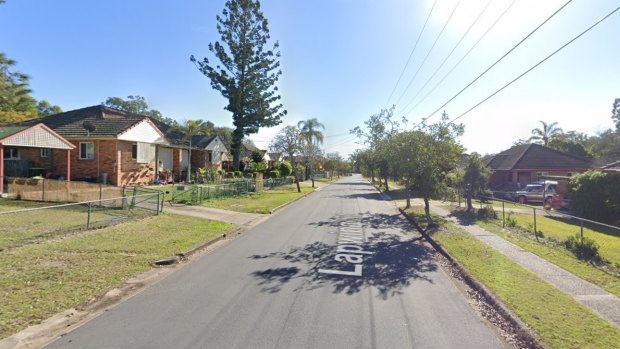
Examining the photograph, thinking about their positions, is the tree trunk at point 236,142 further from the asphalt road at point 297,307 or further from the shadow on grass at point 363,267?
the asphalt road at point 297,307

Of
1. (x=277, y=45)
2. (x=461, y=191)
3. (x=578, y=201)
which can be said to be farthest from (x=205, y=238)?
(x=277, y=45)

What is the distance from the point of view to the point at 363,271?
7820mm

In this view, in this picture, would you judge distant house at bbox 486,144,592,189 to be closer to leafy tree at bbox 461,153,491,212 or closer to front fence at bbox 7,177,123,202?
leafy tree at bbox 461,153,491,212

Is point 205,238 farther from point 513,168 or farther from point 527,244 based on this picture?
point 513,168

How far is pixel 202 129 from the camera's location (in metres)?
33.3

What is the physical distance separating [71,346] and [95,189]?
11907mm

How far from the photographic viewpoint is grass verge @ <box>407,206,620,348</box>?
4652 mm

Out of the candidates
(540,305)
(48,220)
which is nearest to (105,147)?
(48,220)

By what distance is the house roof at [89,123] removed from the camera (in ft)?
78.4

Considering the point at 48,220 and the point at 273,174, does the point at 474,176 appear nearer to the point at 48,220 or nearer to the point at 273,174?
the point at 48,220

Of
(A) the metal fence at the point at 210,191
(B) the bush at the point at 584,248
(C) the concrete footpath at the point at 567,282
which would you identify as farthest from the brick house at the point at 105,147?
(B) the bush at the point at 584,248

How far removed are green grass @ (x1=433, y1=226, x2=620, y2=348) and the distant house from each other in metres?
28.2

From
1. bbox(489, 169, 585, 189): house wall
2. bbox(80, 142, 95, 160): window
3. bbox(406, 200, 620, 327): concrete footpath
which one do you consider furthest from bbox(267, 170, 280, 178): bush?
bbox(406, 200, 620, 327): concrete footpath

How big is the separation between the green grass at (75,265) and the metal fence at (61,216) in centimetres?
62
